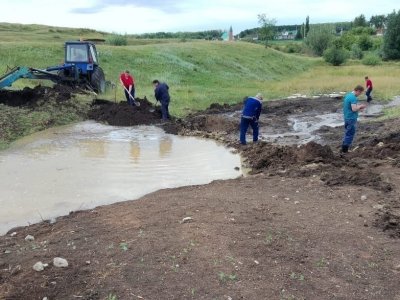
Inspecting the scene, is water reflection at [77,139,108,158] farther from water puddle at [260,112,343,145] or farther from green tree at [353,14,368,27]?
green tree at [353,14,368,27]

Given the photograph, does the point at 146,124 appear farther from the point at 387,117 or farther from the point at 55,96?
the point at 387,117

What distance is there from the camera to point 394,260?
20.1 feet

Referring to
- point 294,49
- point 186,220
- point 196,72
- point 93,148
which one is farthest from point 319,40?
point 186,220

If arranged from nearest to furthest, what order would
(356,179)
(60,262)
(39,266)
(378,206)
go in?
(39,266)
(60,262)
(378,206)
(356,179)

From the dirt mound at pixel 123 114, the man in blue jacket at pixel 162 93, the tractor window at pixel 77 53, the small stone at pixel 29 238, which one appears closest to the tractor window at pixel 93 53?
the tractor window at pixel 77 53

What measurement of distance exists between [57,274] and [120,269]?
672mm

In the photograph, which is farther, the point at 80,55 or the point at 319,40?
the point at 319,40

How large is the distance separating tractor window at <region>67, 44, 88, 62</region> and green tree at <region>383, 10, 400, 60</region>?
54067mm

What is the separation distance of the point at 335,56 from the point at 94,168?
54.0 meters

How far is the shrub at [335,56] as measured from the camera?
199 ft

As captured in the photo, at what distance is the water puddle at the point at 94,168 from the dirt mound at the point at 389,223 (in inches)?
174

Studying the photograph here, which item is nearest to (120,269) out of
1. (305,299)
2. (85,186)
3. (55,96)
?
(305,299)

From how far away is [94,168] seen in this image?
464 inches

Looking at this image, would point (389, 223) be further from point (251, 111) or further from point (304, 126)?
point (304, 126)
